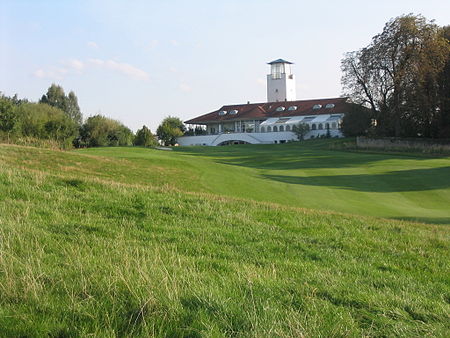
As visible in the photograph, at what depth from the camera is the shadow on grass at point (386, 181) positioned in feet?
84.1

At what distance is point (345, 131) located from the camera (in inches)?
2820

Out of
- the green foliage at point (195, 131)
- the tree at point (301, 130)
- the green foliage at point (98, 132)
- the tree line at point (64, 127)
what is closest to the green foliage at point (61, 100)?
the tree line at point (64, 127)

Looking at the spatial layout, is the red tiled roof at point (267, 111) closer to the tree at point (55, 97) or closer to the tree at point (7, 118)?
the tree at point (55, 97)

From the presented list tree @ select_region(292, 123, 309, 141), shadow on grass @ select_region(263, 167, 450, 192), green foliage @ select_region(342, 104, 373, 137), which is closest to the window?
tree @ select_region(292, 123, 309, 141)

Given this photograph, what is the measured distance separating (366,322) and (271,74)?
117231 millimetres

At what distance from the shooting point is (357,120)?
2638 inches

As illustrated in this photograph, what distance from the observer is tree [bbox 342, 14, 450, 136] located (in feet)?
172

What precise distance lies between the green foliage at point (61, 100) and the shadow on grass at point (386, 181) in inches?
3075

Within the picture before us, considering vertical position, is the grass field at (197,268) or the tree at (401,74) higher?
the tree at (401,74)

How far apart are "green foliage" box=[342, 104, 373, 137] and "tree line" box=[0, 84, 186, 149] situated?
2651cm

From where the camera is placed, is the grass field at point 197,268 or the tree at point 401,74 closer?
the grass field at point 197,268

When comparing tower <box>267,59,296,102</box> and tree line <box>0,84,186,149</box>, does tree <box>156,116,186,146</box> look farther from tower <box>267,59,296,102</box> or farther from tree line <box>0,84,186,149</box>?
tower <box>267,59,296,102</box>

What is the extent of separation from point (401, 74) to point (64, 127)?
1346 inches

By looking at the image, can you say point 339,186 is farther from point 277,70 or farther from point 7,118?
Result: point 277,70
